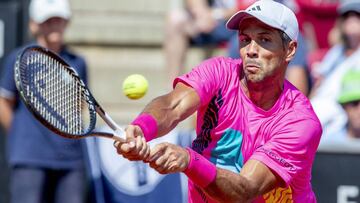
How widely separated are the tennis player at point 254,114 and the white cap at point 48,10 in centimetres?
253

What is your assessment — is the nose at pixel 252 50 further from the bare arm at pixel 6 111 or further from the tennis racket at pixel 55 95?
the bare arm at pixel 6 111

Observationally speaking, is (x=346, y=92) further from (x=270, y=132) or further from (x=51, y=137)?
(x=270, y=132)

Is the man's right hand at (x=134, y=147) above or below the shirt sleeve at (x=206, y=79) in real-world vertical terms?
below

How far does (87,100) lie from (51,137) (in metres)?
2.68

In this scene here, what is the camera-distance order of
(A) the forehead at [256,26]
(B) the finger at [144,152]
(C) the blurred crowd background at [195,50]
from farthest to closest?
(C) the blurred crowd background at [195,50] < (A) the forehead at [256,26] < (B) the finger at [144,152]

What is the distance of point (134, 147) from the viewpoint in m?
4.21

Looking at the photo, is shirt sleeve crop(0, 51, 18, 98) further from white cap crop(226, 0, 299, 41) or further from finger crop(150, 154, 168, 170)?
finger crop(150, 154, 168, 170)

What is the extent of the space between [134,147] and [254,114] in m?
0.94

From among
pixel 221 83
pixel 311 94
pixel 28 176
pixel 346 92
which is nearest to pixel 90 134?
pixel 221 83

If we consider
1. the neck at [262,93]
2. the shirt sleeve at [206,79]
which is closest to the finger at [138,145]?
the shirt sleeve at [206,79]

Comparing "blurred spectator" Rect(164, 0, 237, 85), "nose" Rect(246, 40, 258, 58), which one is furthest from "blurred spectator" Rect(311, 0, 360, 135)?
"nose" Rect(246, 40, 258, 58)

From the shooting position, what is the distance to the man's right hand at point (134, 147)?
421 centimetres

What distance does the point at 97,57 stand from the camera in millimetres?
9383

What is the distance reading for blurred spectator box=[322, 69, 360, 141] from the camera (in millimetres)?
7348
